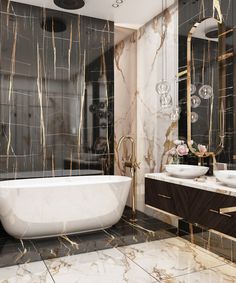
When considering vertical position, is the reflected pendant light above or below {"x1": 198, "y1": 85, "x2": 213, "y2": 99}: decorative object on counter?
below

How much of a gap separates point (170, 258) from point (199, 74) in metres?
1.90

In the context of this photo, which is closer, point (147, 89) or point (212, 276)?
point (212, 276)

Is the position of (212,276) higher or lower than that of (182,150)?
lower

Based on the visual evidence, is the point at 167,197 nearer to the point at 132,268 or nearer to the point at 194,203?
the point at 194,203

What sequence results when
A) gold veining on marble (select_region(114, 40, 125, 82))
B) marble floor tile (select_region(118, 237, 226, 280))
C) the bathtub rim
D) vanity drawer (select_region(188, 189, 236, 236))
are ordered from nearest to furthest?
vanity drawer (select_region(188, 189, 236, 236)) → marble floor tile (select_region(118, 237, 226, 280)) → the bathtub rim → gold veining on marble (select_region(114, 40, 125, 82))

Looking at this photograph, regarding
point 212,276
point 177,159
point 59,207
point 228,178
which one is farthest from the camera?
point 177,159

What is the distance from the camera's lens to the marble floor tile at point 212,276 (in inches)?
86.1

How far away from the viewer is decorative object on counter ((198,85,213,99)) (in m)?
2.89

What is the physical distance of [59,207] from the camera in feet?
9.20

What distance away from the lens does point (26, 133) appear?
3.52 meters

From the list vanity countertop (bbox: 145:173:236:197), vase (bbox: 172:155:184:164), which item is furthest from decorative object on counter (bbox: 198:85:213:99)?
vanity countertop (bbox: 145:173:236:197)

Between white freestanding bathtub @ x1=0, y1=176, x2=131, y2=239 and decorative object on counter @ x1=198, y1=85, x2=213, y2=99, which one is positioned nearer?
white freestanding bathtub @ x1=0, y1=176, x2=131, y2=239

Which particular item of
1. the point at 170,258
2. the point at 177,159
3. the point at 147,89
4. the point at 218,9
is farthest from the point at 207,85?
the point at 170,258

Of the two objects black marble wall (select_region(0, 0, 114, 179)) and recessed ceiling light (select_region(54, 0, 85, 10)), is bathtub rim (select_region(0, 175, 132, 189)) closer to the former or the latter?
black marble wall (select_region(0, 0, 114, 179))
